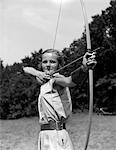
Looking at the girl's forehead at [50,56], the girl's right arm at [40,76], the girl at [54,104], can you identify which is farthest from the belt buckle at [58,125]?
the girl's forehead at [50,56]

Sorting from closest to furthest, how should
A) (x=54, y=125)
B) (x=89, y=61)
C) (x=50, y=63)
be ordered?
(x=89, y=61) → (x=54, y=125) → (x=50, y=63)

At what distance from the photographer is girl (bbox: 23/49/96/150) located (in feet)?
7.94

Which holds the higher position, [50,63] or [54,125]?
[50,63]

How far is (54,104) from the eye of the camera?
2482 millimetres

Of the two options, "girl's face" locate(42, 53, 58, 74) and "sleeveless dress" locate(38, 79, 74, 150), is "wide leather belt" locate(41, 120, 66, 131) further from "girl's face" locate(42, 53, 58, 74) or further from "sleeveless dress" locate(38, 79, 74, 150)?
"girl's face" locate(42, 53, 58, 74)

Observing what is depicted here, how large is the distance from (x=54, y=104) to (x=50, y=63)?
11.4 inches

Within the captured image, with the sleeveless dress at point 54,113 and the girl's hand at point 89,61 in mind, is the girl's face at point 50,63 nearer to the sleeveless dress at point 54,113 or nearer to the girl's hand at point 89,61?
the sleeveless dress at point 54,113

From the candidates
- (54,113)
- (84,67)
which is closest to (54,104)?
(54,113)

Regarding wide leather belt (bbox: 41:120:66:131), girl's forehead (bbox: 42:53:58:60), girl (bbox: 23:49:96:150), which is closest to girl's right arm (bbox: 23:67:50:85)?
girl (bbox: 23:49:96:150)

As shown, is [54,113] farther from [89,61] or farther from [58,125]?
[89,61]

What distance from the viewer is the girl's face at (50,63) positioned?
102 inches

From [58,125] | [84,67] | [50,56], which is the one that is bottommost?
[58,125]

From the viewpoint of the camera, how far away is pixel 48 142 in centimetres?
245

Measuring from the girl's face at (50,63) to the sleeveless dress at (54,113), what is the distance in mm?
85
